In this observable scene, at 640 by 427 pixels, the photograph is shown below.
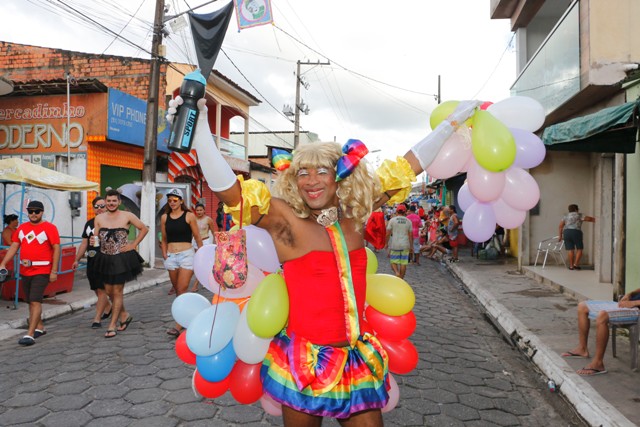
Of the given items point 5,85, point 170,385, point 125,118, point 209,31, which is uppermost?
point 209,31

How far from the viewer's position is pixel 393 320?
2580 mm

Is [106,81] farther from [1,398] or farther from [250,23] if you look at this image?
[1,398]

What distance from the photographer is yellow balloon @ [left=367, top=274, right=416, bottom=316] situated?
8.43ft

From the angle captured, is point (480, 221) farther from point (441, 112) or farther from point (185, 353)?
point (185, 353)

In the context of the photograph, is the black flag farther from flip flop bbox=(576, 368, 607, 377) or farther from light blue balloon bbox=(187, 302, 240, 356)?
flip flop bbox=(576, 368, 607, 377)

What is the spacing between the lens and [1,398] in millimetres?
4090

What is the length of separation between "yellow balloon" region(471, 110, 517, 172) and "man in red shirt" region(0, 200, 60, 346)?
5.68 m

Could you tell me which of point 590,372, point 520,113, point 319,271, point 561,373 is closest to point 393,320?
point 319,271

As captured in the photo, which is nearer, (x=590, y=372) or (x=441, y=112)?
(x=441, y=112)

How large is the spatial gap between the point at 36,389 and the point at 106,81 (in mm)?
15210

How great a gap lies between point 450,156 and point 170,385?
325 cm

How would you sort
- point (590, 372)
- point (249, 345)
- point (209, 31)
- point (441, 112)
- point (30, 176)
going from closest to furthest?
1. point (249, 345)
2. point (441, 112)
3. point (590, 372)
4. point (30, 176)
5. point (209, 31)

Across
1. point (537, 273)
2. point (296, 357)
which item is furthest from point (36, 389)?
point (537, 273)

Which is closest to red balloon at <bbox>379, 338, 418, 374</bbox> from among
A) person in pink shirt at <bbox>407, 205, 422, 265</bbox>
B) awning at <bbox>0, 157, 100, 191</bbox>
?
awning at <bbox>0, 157, 100, 191</bbox>
